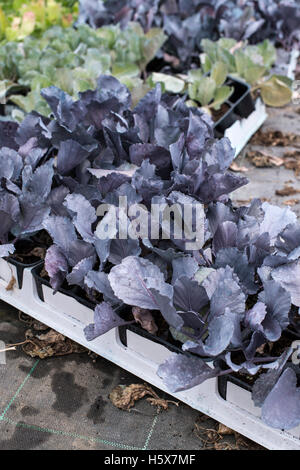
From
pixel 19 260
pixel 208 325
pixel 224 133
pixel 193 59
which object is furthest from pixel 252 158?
pixel 208 325

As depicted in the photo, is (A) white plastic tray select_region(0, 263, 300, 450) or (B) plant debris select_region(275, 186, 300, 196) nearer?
(A) white plastic tray select_region(0, 263, 300, 450)

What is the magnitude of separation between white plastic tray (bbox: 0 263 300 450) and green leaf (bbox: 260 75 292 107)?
4.92 feet

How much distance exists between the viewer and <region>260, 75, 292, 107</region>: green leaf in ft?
8.04

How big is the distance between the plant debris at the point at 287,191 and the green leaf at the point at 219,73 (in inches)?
20.7

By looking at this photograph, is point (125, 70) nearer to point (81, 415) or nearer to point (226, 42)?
point (226, 42)

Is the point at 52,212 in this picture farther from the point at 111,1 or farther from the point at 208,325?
the point at 111,1

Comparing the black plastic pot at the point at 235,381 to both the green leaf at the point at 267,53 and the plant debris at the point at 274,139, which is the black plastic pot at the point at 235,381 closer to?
the plant debris at the point at 274,139

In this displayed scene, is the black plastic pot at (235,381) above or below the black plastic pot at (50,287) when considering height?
above

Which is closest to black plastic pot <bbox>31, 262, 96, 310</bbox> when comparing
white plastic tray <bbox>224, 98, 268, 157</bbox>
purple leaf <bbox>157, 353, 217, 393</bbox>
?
purple leaf <bbox>157, 353, 217, 393</bbox>

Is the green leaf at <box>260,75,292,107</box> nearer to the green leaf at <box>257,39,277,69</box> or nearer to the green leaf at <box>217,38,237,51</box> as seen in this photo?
the green leaf at <box>257,39,277,69</box>

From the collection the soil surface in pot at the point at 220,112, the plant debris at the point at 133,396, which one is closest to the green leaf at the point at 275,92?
the soil surface in pot at the point at 220,112

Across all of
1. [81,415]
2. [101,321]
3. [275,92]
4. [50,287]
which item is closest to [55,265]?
[50,287]

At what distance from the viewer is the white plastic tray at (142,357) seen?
1129mm

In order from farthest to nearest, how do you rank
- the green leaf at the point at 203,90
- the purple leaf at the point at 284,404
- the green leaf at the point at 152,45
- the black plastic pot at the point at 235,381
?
1. the green leaf at the point at 152,45
2. the green leaf at the point at 203,90
3. the black plastic pot at the point at 235,381
4. the purple leaf at the point at 284,404
